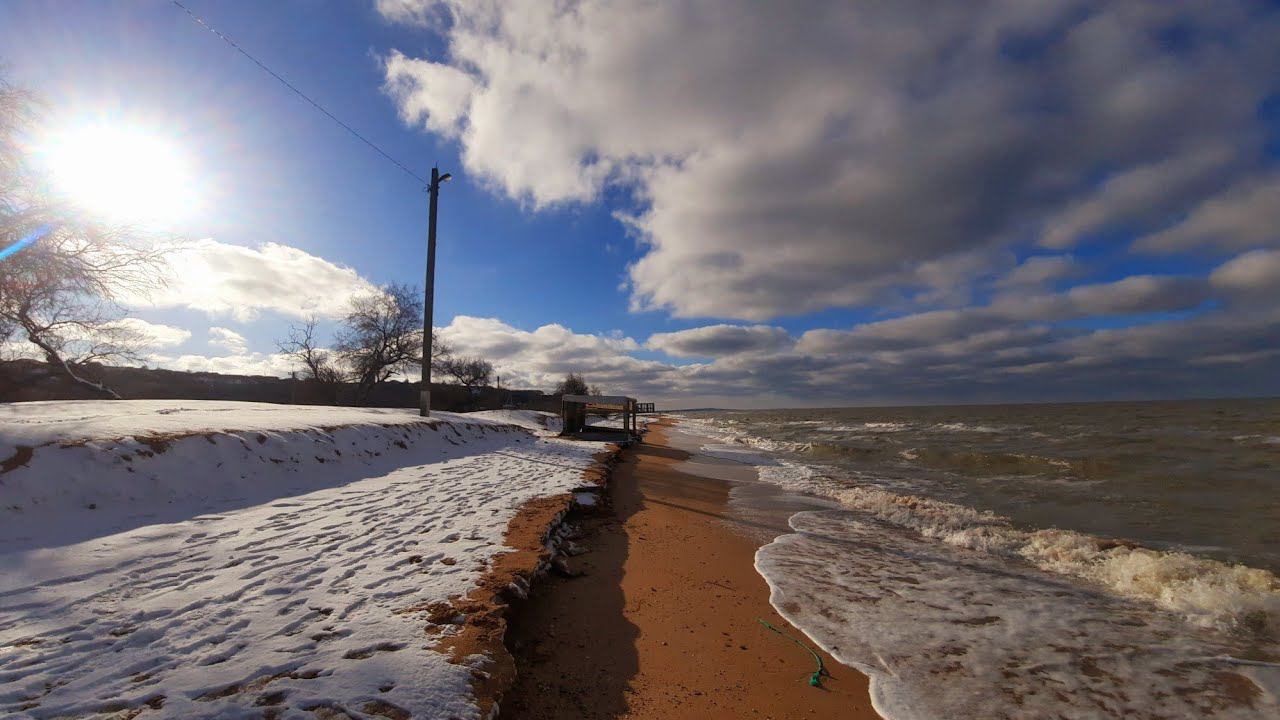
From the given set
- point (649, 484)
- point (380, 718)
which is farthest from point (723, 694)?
point (649, 484)

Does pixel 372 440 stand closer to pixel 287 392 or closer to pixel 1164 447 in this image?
pixel 287 392

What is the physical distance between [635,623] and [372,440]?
9.06 metres

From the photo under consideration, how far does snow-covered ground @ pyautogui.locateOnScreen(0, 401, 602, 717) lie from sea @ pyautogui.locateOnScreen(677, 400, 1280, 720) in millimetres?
3562

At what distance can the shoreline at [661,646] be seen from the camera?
319cm

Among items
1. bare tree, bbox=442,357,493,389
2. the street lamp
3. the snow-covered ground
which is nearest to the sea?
the snow-covered ground

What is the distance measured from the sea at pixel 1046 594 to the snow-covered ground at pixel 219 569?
3.56 metres

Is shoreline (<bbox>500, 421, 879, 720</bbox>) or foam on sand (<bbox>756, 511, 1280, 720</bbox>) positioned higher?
shoreline (<bbox>500, 421, 879, 720</bbox>)

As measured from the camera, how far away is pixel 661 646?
391cm

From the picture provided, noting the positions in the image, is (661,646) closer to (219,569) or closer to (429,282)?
(219,569)

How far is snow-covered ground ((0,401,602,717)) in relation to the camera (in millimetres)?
2475

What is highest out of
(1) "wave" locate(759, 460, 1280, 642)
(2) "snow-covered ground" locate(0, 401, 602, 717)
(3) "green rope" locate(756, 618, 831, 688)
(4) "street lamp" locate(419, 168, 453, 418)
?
(4) "street lamp" locate(419, 168, 453, 418)

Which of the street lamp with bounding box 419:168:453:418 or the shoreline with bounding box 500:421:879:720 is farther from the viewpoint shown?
the street lamp with bounding box 419:168:453:418

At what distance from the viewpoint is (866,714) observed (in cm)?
331

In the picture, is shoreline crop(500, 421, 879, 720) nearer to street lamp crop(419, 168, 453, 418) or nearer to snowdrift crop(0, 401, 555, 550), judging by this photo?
snowdrift crop(0, 401, 555, 550)
